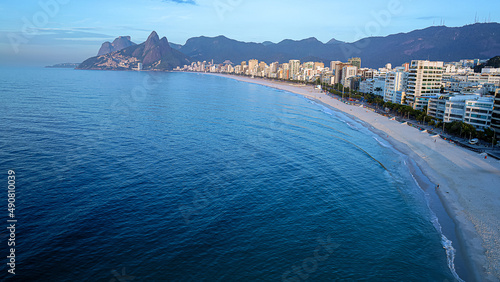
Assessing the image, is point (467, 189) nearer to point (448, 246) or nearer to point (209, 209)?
point (448, 246)

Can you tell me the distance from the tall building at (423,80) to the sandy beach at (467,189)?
21.0 meters

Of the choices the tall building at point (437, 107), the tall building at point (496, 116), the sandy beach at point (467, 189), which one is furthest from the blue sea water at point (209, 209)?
the tall building at point (437, 107)

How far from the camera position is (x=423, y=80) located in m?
64.3

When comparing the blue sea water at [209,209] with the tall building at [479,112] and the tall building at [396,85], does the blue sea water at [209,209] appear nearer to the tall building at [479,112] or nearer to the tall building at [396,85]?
the tall building at [479,112]

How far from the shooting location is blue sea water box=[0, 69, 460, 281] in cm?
1510

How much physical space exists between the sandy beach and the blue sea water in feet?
4.99

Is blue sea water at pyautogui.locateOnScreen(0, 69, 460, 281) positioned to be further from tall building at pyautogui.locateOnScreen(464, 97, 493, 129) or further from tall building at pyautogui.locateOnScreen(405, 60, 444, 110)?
tall building at pyautogui.locateOnScreen(405, 60, 444, 110)

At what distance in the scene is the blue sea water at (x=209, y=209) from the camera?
15.1m

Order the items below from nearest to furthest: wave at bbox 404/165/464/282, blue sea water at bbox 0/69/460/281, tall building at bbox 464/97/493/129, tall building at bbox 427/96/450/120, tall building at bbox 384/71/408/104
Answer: blue sea water at bbox 0/69/460/281 → wave at bbox 404/165/464/282 → tall building at bbox 464/97/493/129 → tall building at bbox 427/96/450/120 → tall building at bbox 384/71/408/104

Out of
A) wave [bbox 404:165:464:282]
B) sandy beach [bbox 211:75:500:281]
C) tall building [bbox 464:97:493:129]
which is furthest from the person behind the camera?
tall building [bbox 464:97:493:129]

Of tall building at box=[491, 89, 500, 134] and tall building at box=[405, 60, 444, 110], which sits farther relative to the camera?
tall building at box=[405, 60, 444, 110]

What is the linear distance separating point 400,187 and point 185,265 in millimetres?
18094

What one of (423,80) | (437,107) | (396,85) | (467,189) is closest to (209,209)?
(467,189)

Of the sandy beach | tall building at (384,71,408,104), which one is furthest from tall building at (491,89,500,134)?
tall building at (384,71,408,104)
